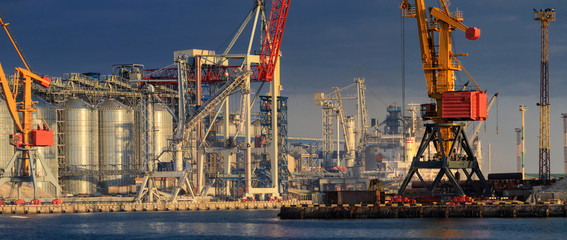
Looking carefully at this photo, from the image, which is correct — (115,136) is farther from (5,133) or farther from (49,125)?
(5,133)

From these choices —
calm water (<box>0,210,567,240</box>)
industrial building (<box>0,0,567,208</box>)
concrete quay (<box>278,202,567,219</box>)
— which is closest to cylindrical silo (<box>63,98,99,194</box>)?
industrial building (<box>0,0,567,208</box>)

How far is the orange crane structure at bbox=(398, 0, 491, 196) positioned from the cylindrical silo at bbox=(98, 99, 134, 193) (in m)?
79.4

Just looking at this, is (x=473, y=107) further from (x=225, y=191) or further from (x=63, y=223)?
(x=225, y=191)

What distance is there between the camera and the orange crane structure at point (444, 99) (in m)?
116

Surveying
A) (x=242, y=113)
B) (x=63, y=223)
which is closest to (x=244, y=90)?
(x=242, y=113)

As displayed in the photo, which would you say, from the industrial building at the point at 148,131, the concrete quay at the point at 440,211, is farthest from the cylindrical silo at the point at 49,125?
the concrete quay at the point at 440,211

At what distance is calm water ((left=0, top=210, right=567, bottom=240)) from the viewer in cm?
9762

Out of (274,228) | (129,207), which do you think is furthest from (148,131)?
(274,228)

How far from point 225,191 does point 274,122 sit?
626 inches

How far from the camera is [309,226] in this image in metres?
108

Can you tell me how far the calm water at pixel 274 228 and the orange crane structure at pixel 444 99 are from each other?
9.25 metres

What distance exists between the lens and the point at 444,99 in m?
116

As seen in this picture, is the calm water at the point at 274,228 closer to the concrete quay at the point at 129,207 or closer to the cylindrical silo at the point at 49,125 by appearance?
the concrete quay at the point at 129,207

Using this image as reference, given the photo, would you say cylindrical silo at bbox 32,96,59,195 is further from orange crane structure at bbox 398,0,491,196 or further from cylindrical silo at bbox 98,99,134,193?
orange crane structure at bbox 398,0,491,196
